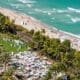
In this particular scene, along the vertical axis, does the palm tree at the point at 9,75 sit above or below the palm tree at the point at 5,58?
below

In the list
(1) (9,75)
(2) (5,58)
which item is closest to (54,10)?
(2) (5,58)

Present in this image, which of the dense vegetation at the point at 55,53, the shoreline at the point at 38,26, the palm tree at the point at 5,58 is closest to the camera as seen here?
the dense vegetation at the point at 55,53

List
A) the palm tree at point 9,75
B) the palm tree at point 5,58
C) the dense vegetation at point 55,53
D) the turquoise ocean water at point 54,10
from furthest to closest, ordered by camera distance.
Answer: the turquoise ocean water at point 54,10 → the palm tree at point 5,58 → the dense vegetation at point 55,53 → the palm tree at point 9,75

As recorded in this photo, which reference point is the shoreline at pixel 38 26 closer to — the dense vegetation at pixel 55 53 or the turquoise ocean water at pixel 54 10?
the turquoise ocean water at pixel 54 10

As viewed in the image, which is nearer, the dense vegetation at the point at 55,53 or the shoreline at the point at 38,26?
the dense vegetation at the point at 55,53

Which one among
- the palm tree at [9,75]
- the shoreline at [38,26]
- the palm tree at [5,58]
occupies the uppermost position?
the shoreline at [38,26]

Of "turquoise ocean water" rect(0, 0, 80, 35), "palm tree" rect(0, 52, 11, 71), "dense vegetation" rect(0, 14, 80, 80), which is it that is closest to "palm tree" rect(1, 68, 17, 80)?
"palm tree" rect(0, 52, 11, 71)

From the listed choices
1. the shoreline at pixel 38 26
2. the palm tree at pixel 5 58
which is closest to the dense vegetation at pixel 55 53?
the palm tree at pixel 5 58
